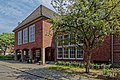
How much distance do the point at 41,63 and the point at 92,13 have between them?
1440 cm

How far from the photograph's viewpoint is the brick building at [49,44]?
19.9 meters

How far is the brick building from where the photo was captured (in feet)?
65.3

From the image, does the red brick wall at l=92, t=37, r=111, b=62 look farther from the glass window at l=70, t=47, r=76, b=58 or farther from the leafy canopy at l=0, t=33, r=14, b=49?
the leafy canopy at l=0, t=33, r=14, b=49

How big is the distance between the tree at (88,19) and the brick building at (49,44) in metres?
2.10

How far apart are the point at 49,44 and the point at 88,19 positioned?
1460 centimetres

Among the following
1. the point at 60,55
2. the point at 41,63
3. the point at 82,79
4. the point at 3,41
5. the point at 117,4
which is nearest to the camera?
the point at 82,79

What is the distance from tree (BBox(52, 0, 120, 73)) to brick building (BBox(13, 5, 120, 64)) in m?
2.10

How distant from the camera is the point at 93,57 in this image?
21.9 m

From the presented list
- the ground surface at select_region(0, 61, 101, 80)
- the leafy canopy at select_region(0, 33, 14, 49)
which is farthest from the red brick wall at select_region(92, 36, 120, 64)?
the leafy canopy at select_region(0, 33, 14, 49)

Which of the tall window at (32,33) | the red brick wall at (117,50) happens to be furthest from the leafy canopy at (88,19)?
the tall window at (32,33)

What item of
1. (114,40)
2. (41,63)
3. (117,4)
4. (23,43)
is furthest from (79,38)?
(23,43)

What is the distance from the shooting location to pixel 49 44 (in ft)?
88.2

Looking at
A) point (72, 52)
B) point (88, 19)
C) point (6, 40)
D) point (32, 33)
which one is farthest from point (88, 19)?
point (6, 40)

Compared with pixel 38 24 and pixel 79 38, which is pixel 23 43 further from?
pixel 79 38
